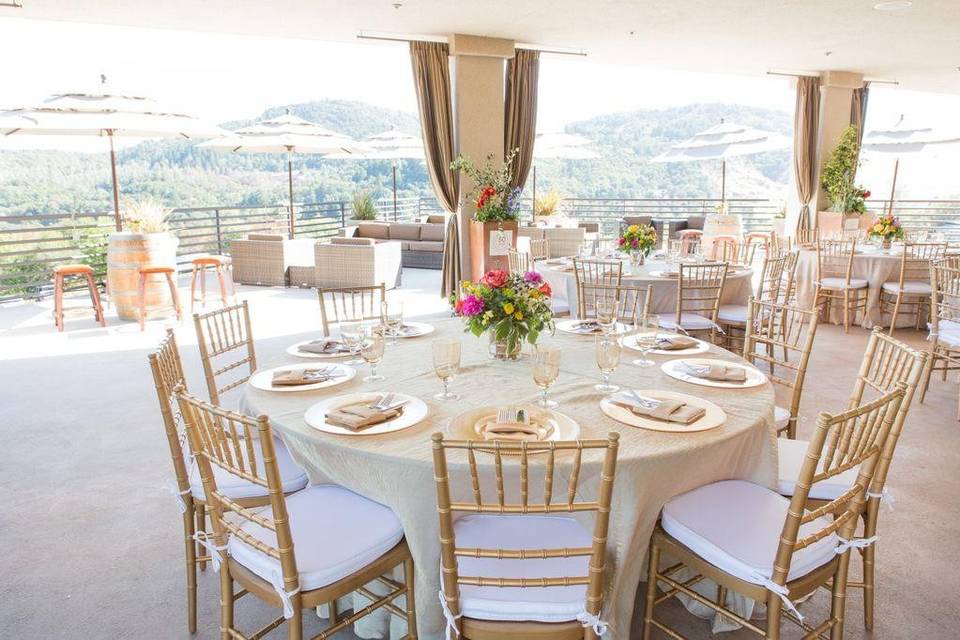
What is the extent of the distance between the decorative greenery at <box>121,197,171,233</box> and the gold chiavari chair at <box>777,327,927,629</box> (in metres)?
6.56

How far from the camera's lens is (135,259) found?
662 centimetres

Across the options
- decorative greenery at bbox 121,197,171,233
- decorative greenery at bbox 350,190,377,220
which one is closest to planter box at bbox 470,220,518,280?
decorative greenery at bbox 121,197,171,233

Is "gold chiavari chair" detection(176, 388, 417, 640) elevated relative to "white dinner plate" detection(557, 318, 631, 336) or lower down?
lower down

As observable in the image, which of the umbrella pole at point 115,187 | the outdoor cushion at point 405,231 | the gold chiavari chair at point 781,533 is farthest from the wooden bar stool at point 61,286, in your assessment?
the gold chiavari chair at point 781,533

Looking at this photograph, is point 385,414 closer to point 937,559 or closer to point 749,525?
point 749,525

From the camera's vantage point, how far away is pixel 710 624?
219 cm

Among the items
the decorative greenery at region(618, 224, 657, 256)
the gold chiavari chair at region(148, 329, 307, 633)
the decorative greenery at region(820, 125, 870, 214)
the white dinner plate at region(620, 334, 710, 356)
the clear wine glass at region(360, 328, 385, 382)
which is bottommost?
the gold chiavari chair at region(148, 329, 307, 633)

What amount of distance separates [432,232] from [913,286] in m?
6.25

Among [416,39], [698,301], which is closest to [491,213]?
[416,39]

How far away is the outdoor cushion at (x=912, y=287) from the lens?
19.0ft

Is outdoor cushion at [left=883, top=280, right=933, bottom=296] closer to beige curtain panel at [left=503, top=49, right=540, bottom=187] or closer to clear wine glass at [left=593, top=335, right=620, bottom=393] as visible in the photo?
beige curtain panel at [left=503, top=49, right=540, bottom=187]

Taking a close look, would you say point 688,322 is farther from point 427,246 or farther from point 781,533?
point 427,246

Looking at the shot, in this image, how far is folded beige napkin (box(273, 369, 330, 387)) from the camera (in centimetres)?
233

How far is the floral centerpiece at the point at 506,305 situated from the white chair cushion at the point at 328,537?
78 centimetres
